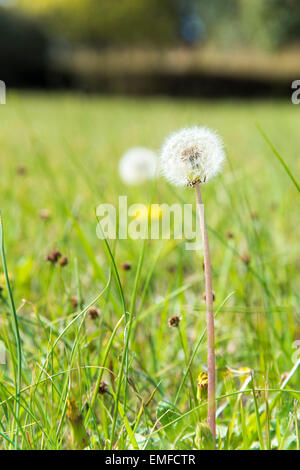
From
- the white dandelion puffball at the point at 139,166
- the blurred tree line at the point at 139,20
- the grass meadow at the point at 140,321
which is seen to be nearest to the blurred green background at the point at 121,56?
the blurred tree line at the point at 139,20

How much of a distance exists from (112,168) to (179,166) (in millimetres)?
2038

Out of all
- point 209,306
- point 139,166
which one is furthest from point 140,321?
point 139,166

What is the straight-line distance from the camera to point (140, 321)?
3.03 ft

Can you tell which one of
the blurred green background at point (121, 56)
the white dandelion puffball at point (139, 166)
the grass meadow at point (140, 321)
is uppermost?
the blurred green background at point (121, 56)

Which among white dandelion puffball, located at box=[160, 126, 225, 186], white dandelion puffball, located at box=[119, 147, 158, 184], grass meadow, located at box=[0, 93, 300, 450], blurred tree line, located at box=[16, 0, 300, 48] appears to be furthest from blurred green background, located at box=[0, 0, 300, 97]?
white dandelion puffball, located at box=[160, 126, 225, 186]

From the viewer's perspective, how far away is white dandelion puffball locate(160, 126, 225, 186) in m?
0.48

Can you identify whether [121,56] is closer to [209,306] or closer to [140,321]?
[140,321]

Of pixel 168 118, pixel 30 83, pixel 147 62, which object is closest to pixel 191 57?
pixel 147 62

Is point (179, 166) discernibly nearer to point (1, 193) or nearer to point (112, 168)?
point (1, 193)

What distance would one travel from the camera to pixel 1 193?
1822 millimetres

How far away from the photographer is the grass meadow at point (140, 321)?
57 centimetres

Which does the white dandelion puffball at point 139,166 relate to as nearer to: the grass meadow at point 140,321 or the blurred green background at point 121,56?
the grass meadow at point 140,321

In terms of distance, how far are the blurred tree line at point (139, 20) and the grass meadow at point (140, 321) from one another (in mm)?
11677

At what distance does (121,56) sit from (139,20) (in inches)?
76.8
